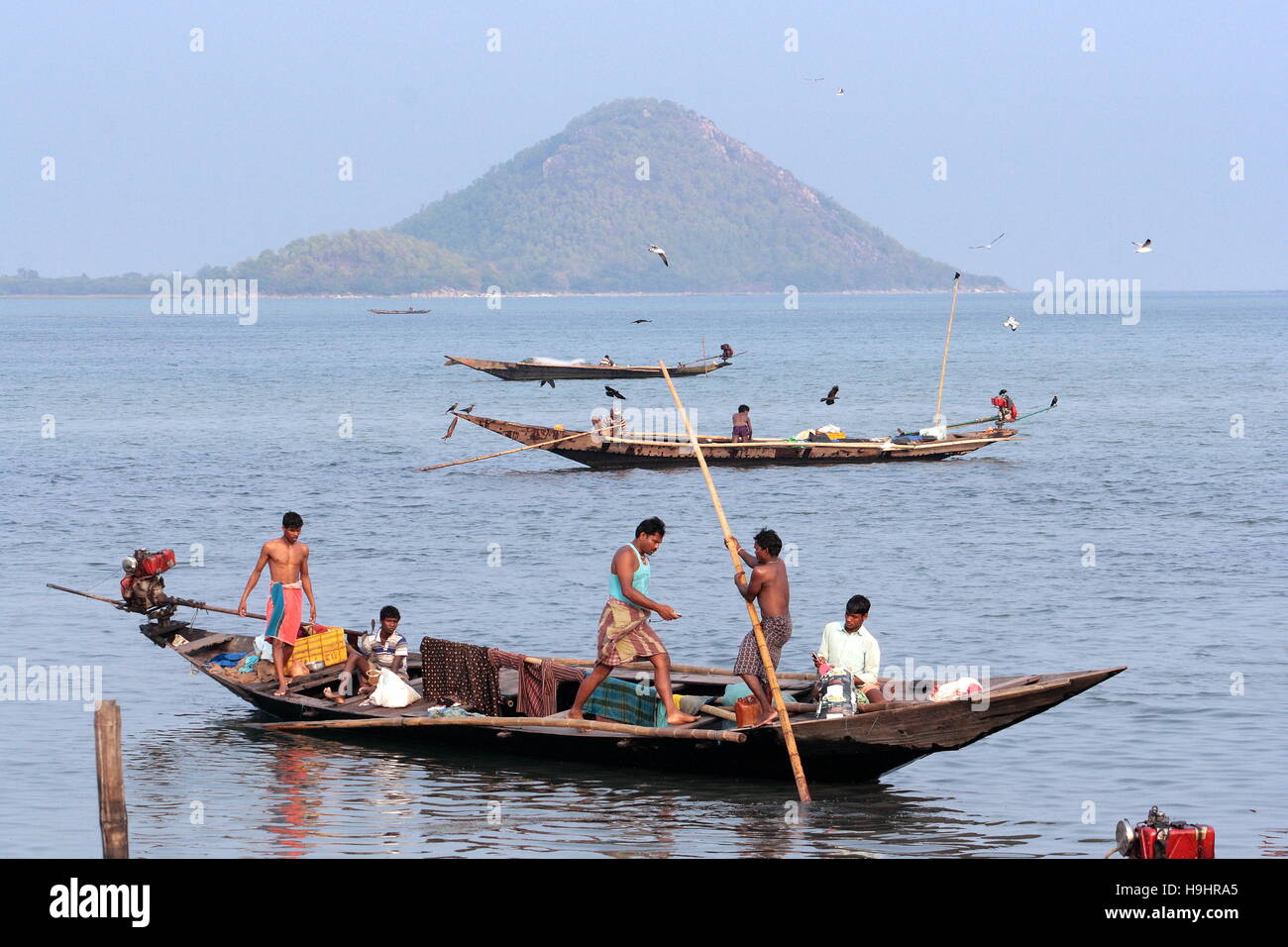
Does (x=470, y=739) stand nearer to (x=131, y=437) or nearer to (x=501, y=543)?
(x=501, y=543)

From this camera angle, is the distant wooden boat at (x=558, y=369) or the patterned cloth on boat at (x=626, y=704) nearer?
the patterned cloth on boat at (x=626, y=704)

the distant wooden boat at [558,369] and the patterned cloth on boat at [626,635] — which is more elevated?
the distant wooden boat at [558,369]

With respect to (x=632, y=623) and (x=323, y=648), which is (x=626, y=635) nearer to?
(x=632, y=623)

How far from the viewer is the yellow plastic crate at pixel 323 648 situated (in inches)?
559

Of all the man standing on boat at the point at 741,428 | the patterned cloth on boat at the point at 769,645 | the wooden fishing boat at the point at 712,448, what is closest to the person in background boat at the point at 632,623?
the patterned cloth on boat at the point at 769,645

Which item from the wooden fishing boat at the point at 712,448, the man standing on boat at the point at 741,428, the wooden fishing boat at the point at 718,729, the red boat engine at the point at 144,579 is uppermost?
the man standing on boat at the point at 741,428

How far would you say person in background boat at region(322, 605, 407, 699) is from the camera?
44.6ft

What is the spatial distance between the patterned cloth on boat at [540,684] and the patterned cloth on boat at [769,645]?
5.63 feet

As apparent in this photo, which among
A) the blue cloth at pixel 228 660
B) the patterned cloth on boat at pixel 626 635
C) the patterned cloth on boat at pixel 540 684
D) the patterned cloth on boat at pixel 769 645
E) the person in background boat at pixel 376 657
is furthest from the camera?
the blue cloth at pixel 228 660

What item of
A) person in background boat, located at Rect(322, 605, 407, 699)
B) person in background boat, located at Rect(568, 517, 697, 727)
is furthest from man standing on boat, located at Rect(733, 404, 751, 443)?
person in background boat, located at Rect(568, 517, 697, 727)

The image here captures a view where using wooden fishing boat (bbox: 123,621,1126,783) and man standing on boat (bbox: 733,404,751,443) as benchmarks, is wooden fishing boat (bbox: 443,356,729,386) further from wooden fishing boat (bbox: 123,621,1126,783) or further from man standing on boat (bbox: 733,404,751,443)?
wooden fishing boat (bbox: 123,621,1126,783)

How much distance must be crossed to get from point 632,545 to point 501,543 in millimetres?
13785

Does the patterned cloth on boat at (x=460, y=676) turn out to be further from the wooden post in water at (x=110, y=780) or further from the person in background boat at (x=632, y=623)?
the wooden post in water at (x=110, y=780)
